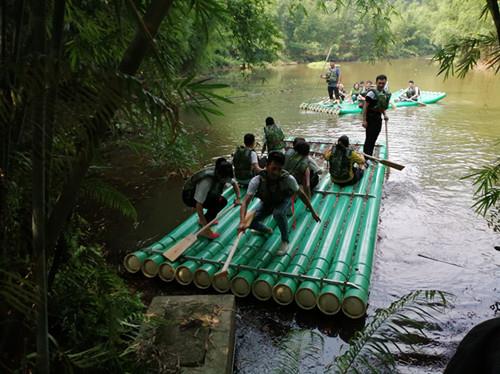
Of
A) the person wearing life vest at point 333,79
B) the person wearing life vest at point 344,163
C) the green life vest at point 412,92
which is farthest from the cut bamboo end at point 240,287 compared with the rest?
the green life vest at point 412,92

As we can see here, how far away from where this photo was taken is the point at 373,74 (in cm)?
2947

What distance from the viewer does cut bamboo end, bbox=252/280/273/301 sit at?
434cm

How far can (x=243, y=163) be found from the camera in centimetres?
691

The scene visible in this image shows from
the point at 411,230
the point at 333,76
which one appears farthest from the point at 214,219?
the point at 333,76

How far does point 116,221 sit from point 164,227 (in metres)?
0.83

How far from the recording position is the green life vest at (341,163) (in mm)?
6777

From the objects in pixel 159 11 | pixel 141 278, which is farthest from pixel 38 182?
pixel 141 278

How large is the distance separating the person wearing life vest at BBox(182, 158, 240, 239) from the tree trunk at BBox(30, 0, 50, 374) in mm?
3410

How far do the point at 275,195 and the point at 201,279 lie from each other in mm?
1403

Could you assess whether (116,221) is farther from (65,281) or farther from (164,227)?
(65,281)

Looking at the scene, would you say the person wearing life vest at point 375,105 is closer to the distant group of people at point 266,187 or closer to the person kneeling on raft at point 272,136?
the distant group of people at point 266,187

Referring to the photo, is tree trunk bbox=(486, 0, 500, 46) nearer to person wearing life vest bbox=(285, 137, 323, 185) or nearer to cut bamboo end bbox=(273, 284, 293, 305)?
cut bamboo end bbox=(273, 284, 293, 305)

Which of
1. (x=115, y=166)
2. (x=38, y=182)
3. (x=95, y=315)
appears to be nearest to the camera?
(x=38, y=182)

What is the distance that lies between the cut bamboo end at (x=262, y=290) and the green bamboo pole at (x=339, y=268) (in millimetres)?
391
